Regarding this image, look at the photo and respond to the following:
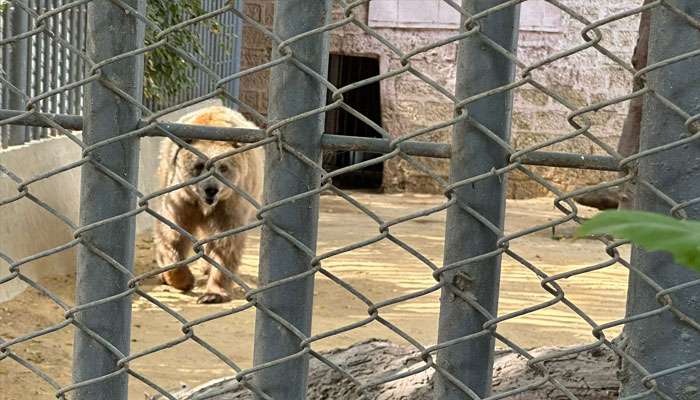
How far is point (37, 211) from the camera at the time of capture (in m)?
6.06

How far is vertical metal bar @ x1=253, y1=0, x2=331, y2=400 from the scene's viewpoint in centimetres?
164

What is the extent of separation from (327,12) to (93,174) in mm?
558

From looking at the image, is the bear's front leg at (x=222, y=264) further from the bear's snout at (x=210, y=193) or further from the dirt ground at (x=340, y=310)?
the bear's snout at (x=210, y=193)

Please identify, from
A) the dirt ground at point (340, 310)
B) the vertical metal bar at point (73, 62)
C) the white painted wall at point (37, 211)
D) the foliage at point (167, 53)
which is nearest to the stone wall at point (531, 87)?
the dirt ground at point (340, 310)

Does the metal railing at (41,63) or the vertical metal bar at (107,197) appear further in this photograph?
the metal railing at (41,63)

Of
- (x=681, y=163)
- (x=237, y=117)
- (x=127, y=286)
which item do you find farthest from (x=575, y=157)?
(x=237, y=117)

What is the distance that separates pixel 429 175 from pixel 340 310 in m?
4.47

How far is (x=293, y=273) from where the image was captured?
1695 mm

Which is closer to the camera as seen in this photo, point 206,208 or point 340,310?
point 340,310

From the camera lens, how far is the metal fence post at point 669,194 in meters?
1.53

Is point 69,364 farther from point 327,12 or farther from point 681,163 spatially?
point 681,163

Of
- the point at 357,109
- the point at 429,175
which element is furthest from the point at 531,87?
the point at 429,175

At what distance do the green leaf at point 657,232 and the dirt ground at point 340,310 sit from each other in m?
3.74

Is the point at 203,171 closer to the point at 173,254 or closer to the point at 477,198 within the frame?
the point at 173,254
